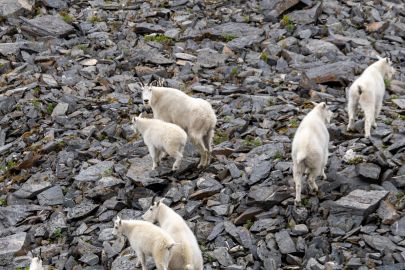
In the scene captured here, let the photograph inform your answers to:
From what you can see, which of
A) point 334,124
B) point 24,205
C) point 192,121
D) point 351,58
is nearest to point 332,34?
point 351,58

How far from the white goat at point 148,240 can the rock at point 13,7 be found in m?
18.2

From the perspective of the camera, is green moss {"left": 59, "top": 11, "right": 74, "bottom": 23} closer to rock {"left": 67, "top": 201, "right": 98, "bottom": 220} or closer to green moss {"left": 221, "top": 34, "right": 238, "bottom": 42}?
green moss {"left": 221, "top": 34, "right": 238, "bottom": 42}

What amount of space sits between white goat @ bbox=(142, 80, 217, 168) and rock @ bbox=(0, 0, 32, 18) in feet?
46.3

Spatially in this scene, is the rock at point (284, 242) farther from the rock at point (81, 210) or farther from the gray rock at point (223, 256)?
the rock at point (81, 210)

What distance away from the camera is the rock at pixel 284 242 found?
42.1 feet

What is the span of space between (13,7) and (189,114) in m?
15.9

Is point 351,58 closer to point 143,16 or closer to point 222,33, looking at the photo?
point 222,33

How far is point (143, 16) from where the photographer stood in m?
28.2

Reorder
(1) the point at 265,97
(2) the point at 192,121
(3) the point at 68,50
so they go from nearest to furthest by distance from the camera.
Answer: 1. (2) the point at 192,121
2. (1) the point at 265,97
3. (3) the point at 68,50

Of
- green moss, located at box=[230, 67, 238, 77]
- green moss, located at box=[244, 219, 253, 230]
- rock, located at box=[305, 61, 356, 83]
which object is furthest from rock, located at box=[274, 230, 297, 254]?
green moss, located at box=[230, 67, 238, 77]

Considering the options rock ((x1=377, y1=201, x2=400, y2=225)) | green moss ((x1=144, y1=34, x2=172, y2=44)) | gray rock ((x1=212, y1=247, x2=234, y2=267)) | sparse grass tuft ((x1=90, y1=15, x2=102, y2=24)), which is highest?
rock ((x1=377, y1=201, x2=400, y2=225))

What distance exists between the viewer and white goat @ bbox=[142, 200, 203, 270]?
11.2 m

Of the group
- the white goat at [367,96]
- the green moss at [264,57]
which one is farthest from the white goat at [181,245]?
the green moss at [264,57]

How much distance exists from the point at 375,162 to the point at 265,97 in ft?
19.6
